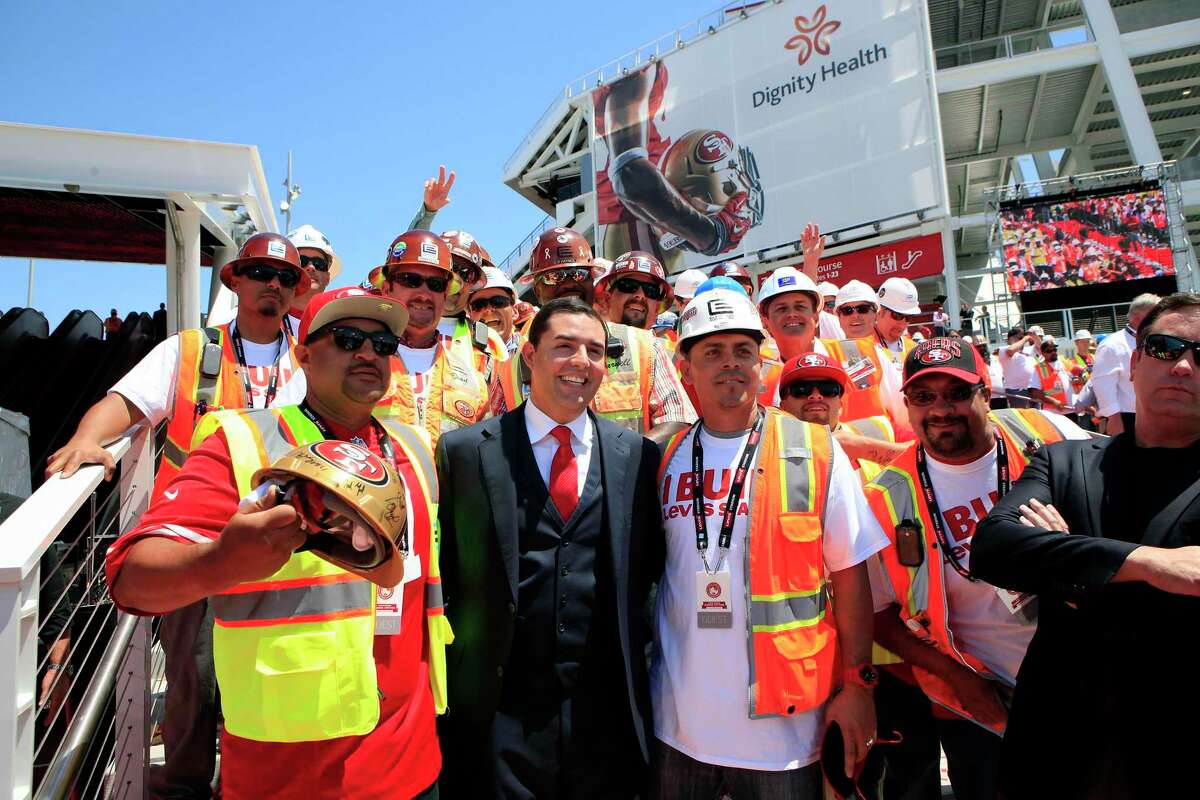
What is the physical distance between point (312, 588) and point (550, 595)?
2.70ft

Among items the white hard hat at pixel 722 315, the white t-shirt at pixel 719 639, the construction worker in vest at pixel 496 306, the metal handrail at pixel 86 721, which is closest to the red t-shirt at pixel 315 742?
the white t-shirt at pixel 719 639

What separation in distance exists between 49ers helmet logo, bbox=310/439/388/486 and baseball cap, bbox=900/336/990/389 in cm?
249

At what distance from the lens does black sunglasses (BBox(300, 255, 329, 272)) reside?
5.50 m

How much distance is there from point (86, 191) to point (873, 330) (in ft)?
21.2

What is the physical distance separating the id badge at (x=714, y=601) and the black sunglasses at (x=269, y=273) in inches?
108

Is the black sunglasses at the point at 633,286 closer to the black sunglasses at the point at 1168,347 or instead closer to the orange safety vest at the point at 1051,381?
the black sunglasses at the point at 1168,347

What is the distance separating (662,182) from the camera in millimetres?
34719

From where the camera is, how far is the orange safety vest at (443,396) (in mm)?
3896

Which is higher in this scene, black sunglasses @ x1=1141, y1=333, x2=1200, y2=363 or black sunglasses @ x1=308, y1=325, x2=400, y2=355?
black sunglasses @ x1=308, y1=325, x2=400, y2=355

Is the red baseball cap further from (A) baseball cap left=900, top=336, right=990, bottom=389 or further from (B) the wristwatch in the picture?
(B) the wristwatch

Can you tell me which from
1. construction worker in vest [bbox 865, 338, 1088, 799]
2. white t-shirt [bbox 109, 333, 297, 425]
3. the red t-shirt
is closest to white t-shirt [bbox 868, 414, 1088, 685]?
construction worker in vest [bbox 865, 338, 1088, 799]

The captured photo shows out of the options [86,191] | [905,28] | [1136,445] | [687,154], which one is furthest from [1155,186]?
[86,191]

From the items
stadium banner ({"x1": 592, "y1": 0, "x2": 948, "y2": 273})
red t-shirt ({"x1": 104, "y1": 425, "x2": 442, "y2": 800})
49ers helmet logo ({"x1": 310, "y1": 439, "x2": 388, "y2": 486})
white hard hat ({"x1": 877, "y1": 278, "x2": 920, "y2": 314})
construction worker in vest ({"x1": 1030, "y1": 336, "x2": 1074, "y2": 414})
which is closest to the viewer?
49ers helmet logo ({"x1": 310, "y1": 439, "x2": 388, "y2": 486})

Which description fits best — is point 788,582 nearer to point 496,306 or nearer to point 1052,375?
point 496,306
